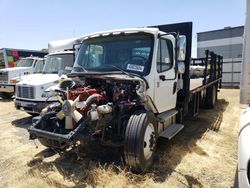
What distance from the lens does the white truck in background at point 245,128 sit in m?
2.29

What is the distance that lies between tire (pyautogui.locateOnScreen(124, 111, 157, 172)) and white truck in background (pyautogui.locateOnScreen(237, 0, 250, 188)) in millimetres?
1532

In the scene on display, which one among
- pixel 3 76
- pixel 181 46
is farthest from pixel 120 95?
pixel 3 76

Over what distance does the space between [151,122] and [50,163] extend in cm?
205

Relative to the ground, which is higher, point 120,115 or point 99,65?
point 99,65

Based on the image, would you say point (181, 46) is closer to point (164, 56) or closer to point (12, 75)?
point (164, 56)

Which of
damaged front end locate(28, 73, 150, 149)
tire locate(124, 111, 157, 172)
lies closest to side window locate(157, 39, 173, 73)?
damaged front end locate(28, 73, 150, 149)

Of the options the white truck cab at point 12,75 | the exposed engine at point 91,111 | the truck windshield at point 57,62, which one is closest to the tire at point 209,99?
the truck windshield at point 57,62

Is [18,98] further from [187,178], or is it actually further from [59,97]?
[187,178]

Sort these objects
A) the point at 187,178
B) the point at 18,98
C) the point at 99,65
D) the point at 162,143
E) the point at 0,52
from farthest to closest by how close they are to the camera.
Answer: the point at 0,52, the point at 18,98, the point at 162,143, the point at 99,65, the point at 187,178

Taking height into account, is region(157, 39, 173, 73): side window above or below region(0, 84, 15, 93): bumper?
above

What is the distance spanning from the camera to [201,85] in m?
8.46

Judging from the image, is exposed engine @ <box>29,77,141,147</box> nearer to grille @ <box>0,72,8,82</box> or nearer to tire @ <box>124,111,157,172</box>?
tire @ <box>124,111,157,172</box>

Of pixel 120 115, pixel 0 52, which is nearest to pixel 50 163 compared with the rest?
pixel 120 115

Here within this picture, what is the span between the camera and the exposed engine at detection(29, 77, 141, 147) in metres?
4.18
